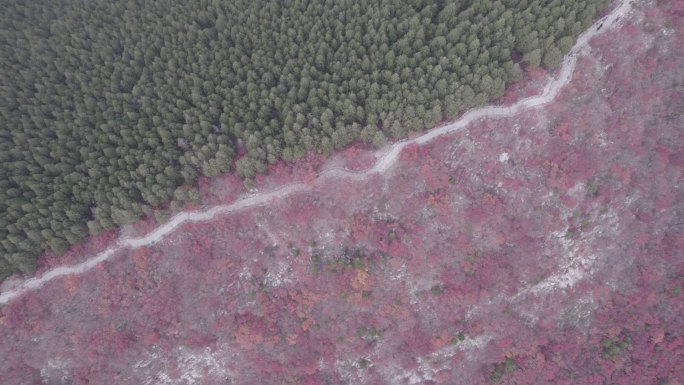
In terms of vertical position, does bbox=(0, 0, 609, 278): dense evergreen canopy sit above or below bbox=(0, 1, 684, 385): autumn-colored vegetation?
above

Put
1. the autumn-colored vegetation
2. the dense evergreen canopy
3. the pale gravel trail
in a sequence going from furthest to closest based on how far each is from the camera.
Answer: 1. the autumn-colored vegetation
2. the pale gravel trail
3. the dense evergreen canopy

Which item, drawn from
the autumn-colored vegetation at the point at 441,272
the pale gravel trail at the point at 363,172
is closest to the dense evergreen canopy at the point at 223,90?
the pale gravel trail at the point at 363,172

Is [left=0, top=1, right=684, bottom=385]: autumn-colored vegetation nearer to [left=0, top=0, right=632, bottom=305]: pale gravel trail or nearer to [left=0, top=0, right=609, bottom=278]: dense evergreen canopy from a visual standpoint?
[left=0, top=0, right=632, bottom=305]: pale gravel trail

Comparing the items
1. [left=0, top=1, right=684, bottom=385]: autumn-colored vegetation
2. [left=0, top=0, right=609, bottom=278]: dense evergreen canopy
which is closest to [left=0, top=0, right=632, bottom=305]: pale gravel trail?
[left=0, top=1, right=684, bottom=385]: autumn-colored vegetation

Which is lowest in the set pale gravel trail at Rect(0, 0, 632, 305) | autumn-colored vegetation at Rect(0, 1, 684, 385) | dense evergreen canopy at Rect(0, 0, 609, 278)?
autumn-colored vegetation at Rect(0, 1, 684, 385)

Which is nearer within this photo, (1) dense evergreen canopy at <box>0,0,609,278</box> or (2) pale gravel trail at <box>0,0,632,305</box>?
(1) dense evergreen canopy at <box>0,0,609,278</box>

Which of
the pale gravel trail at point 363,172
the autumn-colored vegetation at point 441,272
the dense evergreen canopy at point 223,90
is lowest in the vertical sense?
the autumn-colored vegetation at point 441,272

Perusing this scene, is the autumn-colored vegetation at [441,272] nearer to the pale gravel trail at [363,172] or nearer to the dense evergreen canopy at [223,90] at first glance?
the pale gravel trail at [363,172]

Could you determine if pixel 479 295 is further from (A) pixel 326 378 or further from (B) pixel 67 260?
(B) pixel 67 260

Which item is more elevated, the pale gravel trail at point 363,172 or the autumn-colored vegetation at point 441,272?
the pale gravel trail at point 363,172
